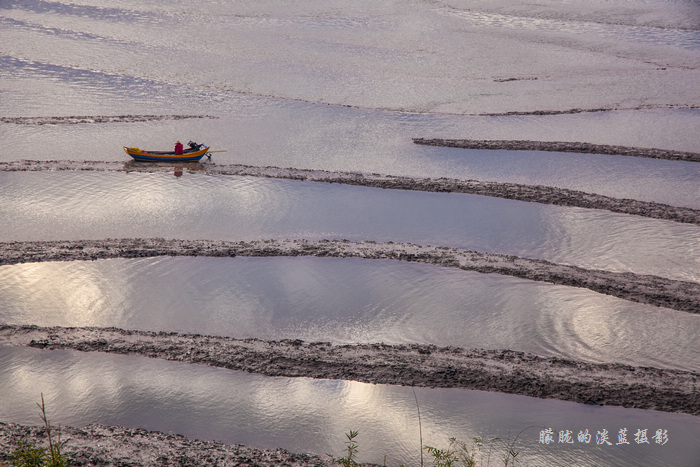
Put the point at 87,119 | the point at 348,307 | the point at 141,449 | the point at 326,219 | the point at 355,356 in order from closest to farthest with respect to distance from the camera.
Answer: the point at 141,449 < the point at 355,356 < the point at 348,307 < the point at 326,219 < the point at 87,119

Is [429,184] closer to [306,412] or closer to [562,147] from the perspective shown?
[562,147]

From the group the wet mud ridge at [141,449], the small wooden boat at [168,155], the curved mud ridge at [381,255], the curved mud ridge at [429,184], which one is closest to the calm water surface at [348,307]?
the curved mud ridge at [381,255]

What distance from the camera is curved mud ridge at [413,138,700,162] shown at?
47.3 feet

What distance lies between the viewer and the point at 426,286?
31.7ft

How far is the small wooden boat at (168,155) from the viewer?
13727 mm

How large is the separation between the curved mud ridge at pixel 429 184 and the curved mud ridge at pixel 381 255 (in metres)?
2.56

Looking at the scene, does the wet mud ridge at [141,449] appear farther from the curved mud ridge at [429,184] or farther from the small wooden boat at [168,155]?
the small wooden boat at [168,155]

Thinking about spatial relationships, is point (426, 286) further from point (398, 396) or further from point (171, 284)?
point (171, 284)

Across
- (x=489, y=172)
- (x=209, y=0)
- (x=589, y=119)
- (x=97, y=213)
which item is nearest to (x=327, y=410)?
(x=97, y=213)

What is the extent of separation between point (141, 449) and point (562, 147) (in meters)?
12.3

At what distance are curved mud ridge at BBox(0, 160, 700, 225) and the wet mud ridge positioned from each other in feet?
25.4

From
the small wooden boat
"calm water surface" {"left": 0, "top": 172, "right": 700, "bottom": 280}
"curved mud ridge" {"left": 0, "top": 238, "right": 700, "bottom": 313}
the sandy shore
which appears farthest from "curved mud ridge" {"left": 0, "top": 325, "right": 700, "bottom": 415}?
the small wooden boat

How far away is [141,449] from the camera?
6453mm

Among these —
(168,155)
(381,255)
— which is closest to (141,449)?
(381,255)
